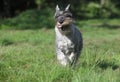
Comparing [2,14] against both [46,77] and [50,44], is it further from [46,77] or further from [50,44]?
[46,77]

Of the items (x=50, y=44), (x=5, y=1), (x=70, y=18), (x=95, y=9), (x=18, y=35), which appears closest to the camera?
(x=70, y=18)

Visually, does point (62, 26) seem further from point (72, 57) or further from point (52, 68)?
point (52, 68)

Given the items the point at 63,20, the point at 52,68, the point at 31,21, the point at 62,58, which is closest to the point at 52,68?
the point at 52,68

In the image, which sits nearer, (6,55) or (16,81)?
(16,81)

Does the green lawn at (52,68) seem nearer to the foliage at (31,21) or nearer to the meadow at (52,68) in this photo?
the meadow at (52,68)

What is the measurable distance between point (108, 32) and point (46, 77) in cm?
1091

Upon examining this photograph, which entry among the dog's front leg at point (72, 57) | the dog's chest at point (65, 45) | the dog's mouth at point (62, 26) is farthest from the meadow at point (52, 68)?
the dog's mouth at point (62, 26)

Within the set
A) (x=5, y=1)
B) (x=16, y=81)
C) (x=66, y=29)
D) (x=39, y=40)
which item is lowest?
(x=5, y=1)

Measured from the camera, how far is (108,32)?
17625 millimetres

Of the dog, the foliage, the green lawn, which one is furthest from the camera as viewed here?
the foliage

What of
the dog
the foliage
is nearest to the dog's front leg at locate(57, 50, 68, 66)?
the dog

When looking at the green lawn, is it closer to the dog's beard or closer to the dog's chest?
the dog's chest

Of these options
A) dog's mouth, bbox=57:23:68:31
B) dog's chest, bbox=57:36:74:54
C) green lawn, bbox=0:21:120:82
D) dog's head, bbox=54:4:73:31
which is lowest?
green lawn, bbox=0:21:120:82

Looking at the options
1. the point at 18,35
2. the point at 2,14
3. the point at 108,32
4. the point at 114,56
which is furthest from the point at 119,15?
the point at 114,56
